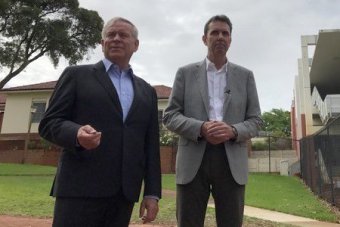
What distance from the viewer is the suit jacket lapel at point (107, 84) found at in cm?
259

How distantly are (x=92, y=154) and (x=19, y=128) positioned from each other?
31.3 m

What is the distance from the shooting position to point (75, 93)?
255 centimetres

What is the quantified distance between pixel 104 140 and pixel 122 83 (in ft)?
1.46

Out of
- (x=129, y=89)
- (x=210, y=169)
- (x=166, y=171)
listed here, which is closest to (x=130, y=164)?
(x=129, y=89)

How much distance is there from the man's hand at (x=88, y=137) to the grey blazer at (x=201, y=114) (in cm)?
95

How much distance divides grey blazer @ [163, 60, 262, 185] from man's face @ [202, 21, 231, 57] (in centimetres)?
15

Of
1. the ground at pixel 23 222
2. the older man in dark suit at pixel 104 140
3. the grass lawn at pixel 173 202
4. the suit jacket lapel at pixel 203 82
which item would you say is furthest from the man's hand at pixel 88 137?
the grass lawn at pixel 173 202

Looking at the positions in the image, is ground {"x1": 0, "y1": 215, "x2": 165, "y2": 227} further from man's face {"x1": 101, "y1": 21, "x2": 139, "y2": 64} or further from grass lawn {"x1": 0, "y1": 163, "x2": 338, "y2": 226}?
man's face {"x1": 101, "y1": 21, "x2": 139, "y2": 64}

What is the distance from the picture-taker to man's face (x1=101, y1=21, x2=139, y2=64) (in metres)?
2.78

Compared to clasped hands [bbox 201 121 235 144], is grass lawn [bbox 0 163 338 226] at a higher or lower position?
lower

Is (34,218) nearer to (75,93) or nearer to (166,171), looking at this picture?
(75,93)

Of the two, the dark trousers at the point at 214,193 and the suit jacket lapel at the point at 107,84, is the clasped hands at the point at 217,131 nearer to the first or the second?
the dark trousers at the point at 214,193

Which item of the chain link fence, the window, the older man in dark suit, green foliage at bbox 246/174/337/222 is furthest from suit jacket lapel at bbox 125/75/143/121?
the window

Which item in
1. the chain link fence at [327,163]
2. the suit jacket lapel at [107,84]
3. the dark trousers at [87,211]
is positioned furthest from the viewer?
the chain link fence at [327,163]
